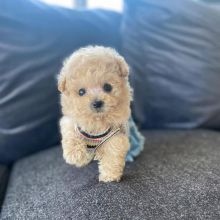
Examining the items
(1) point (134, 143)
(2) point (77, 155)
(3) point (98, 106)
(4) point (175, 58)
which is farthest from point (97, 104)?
(4) point (175, 58)

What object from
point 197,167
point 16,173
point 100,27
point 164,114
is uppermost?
point 100,27

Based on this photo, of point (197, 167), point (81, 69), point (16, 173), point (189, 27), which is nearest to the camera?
point (81, 69)

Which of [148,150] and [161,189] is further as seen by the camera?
[148,150]

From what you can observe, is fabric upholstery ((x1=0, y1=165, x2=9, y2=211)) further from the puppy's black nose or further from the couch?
the puppy's black nose

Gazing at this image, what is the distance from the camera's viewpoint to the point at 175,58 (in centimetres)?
129

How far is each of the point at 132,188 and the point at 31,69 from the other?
562 millimetres

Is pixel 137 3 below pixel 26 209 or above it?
above

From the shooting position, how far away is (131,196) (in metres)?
0.77

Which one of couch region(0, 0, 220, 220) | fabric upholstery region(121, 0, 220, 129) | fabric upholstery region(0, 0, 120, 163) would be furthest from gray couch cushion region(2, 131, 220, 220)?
fabric upholstery region(121, 0, 220, 129)

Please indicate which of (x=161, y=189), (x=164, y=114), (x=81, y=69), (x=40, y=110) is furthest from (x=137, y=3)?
(x=161, y=189)

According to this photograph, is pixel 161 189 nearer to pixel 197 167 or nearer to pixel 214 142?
pixel 197 167

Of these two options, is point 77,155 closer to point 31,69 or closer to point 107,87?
point 107,87

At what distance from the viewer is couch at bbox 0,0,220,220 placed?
77cm

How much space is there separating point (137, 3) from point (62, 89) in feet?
2.13
